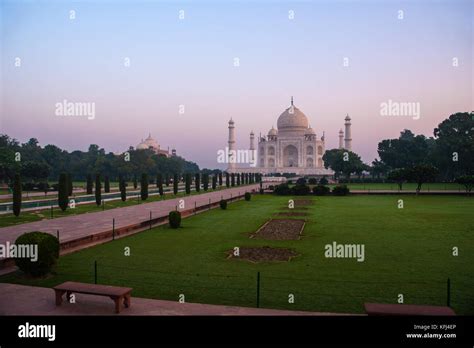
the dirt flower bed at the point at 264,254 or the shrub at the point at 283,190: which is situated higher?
the shrub at the point at 283,190

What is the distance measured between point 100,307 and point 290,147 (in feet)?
280

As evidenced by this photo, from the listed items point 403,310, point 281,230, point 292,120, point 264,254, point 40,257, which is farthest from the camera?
point 292,120

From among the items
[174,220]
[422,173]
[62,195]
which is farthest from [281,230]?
[422,173]

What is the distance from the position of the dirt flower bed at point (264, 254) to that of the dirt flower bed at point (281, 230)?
1915 mm

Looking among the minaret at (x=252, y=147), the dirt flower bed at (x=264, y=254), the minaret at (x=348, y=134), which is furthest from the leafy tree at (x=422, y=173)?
the minaret at (x=252, y=147)

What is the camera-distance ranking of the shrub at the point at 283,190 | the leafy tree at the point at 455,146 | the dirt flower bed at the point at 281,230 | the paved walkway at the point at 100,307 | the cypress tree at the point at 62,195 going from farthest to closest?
1. the leafy tree at the point at 455,146
2. the shrub at the point at 283,190
3. the cypress tree at the point at 62,195
4. the dirt flower bed at the point at 281,230
5. the paved walkway at the point at 100,307

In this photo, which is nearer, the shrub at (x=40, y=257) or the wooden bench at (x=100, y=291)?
the wooden bench at (x=100, y=291)

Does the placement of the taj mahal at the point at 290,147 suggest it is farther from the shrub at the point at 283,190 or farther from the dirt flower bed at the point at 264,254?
the dirt flower bed at the point at 264,254

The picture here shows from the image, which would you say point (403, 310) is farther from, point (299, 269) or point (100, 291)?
point (100, 291)

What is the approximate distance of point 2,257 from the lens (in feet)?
29.3

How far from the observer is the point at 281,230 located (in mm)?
14516

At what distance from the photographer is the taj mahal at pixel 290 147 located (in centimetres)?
8656

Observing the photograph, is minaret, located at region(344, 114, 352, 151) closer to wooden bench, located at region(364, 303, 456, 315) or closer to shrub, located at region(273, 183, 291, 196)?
shrub, located at region(273, 183, 291, 196)
